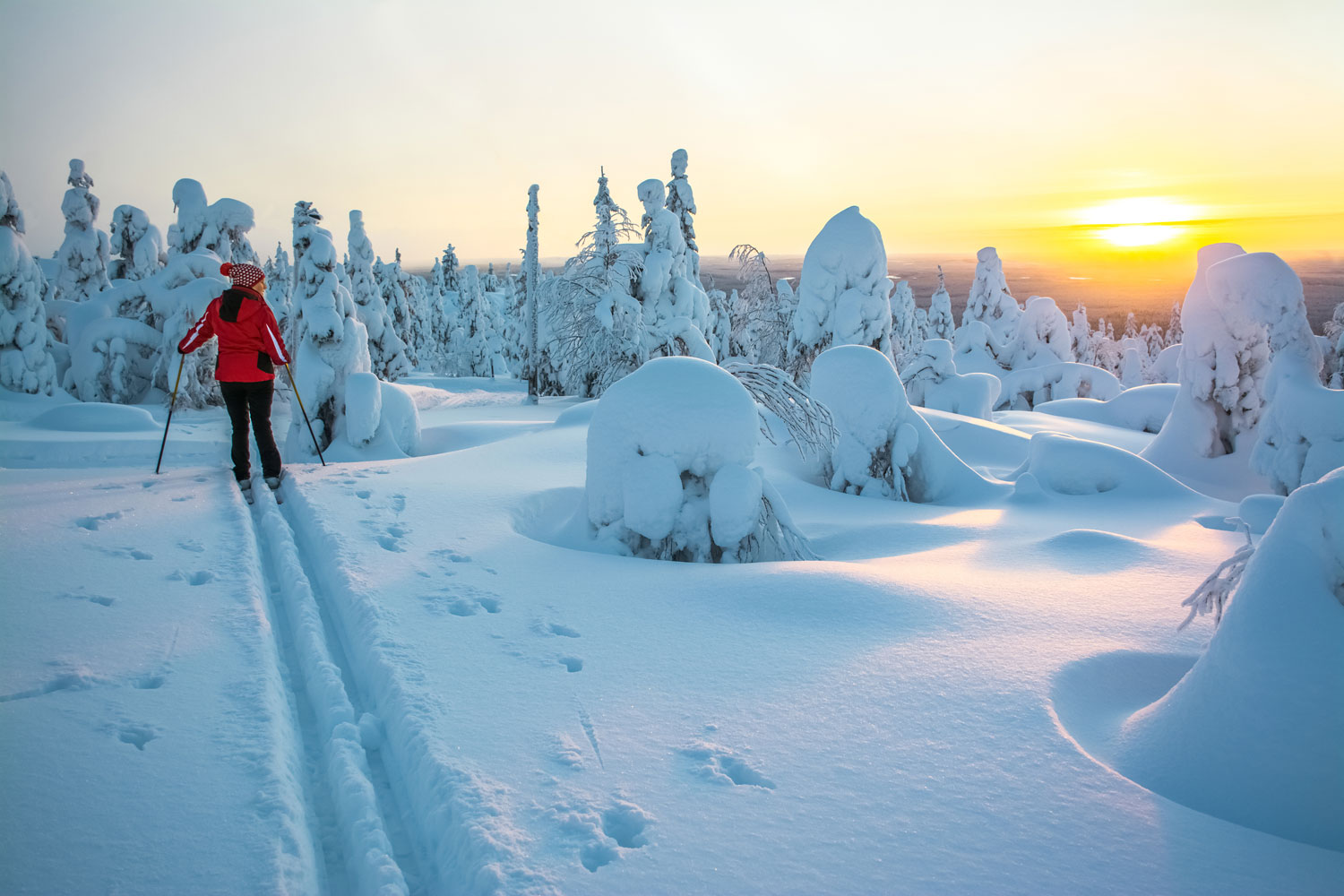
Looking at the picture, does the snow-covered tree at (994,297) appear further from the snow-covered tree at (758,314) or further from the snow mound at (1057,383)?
the snow-covered tree at (758,314)

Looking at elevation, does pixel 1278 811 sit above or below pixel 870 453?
below

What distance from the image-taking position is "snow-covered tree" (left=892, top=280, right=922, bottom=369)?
44.6 meters

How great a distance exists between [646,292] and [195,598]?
16.1m

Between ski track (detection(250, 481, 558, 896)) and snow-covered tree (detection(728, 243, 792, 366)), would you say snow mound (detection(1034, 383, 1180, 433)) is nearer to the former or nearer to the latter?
snow-covered tree (detection(728, 243, 792, 366))

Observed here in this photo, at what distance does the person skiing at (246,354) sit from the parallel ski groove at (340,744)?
2.65m

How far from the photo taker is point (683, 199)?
23.2 metres

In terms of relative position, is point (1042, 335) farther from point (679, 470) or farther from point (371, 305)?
point (679, 470)

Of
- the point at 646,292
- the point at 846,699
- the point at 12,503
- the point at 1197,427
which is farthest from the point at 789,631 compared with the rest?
the point at 646,292

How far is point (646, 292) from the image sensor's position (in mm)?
19375

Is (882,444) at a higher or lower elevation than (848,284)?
lower

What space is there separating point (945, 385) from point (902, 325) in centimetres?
2712

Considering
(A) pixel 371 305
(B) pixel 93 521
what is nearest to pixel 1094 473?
(B) pixel 93 521

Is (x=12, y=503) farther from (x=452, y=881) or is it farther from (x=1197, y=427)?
(x=1197, y=427)

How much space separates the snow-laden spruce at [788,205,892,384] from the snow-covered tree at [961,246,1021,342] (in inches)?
619
